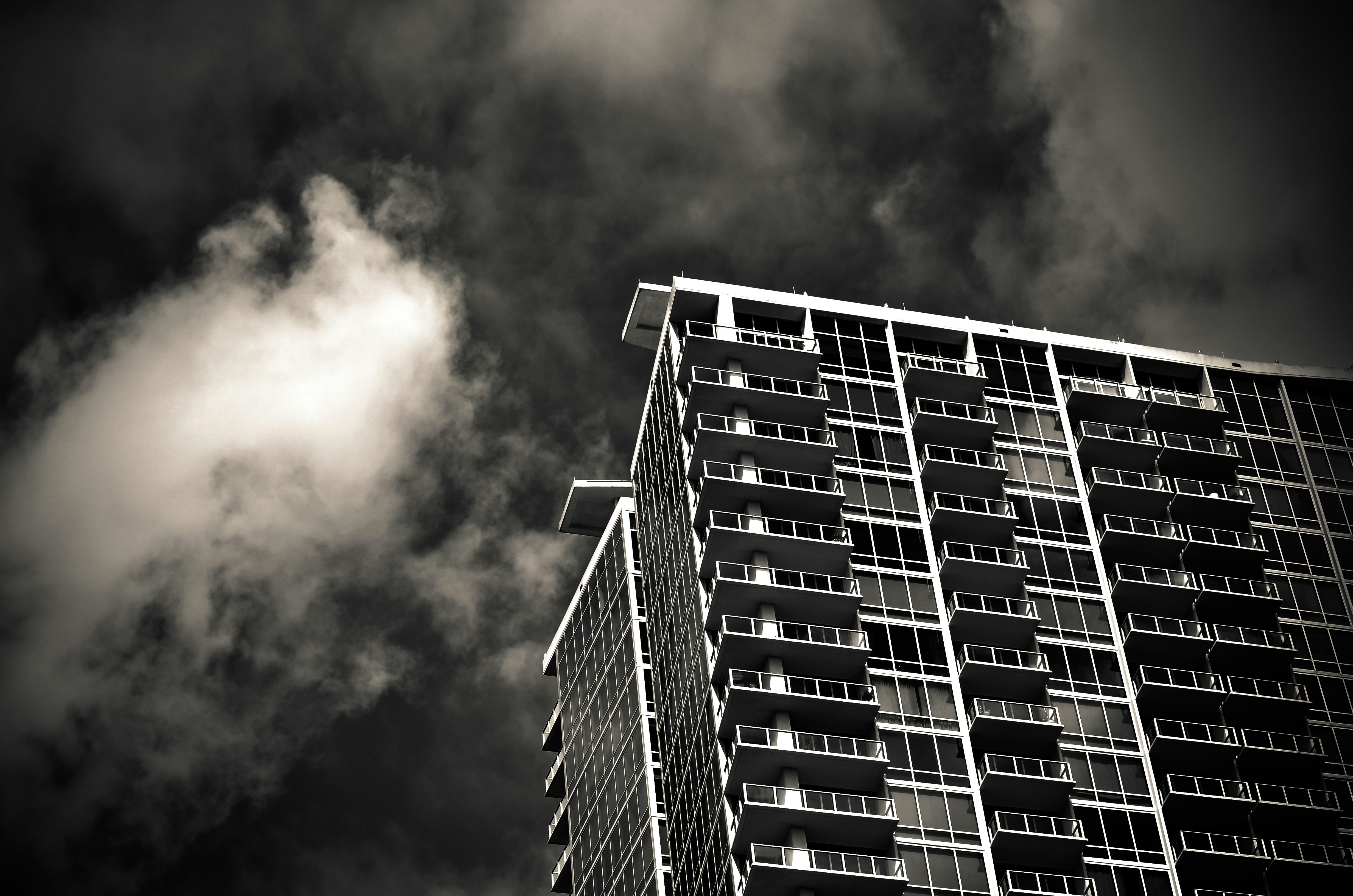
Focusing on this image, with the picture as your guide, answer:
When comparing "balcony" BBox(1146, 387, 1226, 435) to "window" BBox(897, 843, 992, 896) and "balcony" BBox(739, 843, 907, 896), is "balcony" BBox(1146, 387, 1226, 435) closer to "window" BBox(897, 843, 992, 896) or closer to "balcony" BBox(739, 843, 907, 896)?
"window" BBox(897, 843, 992, 896)

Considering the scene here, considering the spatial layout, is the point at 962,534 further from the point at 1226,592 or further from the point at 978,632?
the point at 1226,592

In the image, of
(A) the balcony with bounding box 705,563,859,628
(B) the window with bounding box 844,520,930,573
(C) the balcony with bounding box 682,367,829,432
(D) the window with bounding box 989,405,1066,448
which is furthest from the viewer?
(D) the window with bounding box 989,405,1066,448

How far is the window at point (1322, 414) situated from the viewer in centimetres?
10100

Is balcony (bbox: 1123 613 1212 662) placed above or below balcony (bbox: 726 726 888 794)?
above

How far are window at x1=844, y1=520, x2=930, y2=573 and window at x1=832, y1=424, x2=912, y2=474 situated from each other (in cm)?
379

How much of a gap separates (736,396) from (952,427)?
12459mm

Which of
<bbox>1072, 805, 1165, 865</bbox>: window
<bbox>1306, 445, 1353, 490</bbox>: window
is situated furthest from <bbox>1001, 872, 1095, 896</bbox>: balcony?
<bbox>1306, 445, 1353, 490</bbox>: window

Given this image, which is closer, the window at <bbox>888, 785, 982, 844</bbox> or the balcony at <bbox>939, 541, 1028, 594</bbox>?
the window at <bbox>888, 785, 982, 844</bbox>

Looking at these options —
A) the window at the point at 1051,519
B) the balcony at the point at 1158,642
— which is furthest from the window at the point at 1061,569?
the balcony at the point at 1158,642

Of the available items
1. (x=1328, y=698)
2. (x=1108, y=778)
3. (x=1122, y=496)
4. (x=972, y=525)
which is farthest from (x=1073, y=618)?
(x=1328, y=698)

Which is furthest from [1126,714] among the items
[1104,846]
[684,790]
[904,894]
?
[684,790]

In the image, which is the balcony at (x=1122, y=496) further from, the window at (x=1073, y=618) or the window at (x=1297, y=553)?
the window at (x=1297, y=553)

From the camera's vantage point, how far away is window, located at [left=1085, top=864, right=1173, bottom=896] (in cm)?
7762

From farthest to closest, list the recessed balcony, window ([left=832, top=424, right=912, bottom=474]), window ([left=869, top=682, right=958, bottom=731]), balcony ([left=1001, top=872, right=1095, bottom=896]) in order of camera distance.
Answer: window ([left=832, top=424, right=912, bottom=474])
the recessed balcony
window ([left=869, top=682, right=958, bottom=731])
balcony ([left=1001, top=872, right=1095, bottom=896])
